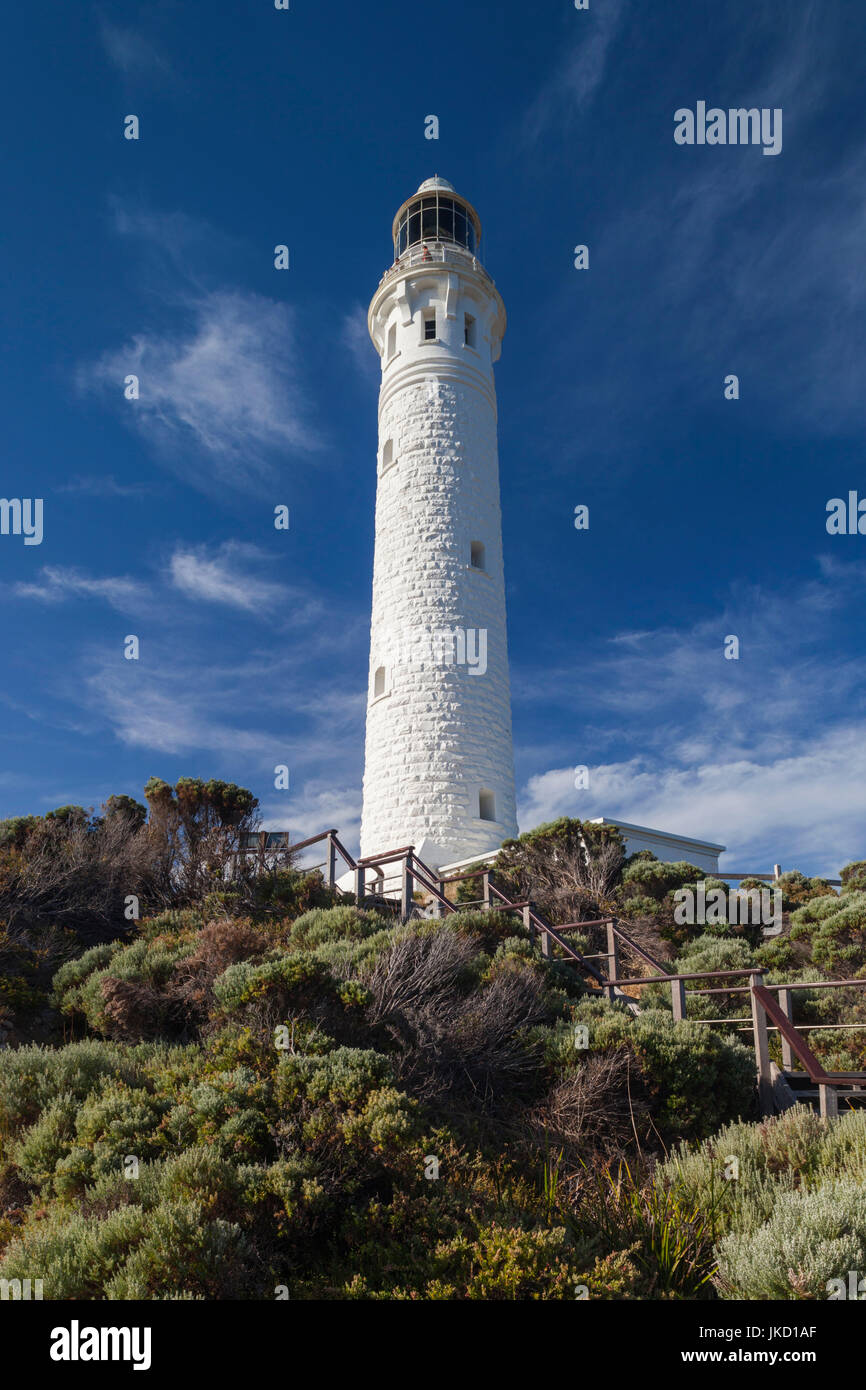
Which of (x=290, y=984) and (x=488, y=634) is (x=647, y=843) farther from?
(x=290, y=984)

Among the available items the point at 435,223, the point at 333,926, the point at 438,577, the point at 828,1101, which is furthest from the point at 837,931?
the point at 435,223

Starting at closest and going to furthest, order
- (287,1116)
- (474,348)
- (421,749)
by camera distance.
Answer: (287,1116) → (421,749) → (474,348)

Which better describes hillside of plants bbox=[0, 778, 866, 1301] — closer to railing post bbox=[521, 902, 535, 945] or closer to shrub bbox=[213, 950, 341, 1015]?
shrub bbox=[213, 950, 341, 1015]

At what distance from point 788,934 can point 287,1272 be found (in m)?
11.1

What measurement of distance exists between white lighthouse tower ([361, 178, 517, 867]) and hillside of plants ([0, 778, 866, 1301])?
5.16 meters

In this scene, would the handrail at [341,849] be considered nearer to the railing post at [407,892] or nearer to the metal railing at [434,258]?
the railing post at [407,892]

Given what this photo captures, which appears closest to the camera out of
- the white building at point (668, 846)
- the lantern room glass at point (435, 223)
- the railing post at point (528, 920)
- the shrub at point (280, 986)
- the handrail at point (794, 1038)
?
the handrail at point (794, 1038)

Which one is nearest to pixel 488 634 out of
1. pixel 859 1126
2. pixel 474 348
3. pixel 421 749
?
pixel 421 749

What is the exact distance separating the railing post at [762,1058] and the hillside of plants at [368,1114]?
0.46 feet

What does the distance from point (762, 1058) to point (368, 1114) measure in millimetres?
3958

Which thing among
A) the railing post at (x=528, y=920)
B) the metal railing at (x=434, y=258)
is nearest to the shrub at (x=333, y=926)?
the railing post at (x=528, y=920)

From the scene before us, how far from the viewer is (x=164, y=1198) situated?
16.2ft

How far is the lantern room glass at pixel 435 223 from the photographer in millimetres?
22094
